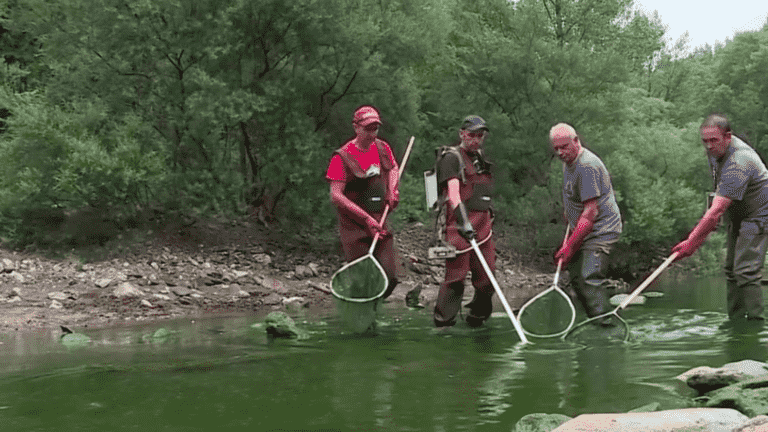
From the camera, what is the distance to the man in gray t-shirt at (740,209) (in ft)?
26.8

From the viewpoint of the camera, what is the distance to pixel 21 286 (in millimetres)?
12500

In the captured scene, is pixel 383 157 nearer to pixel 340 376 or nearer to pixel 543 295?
pixel 543 295

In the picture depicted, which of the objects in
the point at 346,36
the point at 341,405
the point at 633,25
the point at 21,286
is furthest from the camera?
the point at 633,25

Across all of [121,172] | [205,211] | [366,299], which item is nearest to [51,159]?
[121,172]

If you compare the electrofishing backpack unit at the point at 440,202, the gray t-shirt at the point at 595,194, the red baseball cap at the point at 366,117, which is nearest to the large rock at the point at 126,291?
the electrofishing backpack unit at the point at 440,202

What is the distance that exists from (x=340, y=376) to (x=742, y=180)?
455 centimetres

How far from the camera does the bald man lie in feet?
24.8

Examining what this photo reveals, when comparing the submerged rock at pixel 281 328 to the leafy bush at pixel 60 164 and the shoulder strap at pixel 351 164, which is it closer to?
the shoulder strap at pixel 351 164

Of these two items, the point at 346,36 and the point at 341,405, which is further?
the point at 346,36

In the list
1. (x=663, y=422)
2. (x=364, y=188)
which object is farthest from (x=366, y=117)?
(x=663, y=422)

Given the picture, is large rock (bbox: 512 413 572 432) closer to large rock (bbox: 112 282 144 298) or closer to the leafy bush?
large rock (bbox: 112 282 144 298)

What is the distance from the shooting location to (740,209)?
865cm

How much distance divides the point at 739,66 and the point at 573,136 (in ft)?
137

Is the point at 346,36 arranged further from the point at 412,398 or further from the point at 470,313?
the point at 412,398
